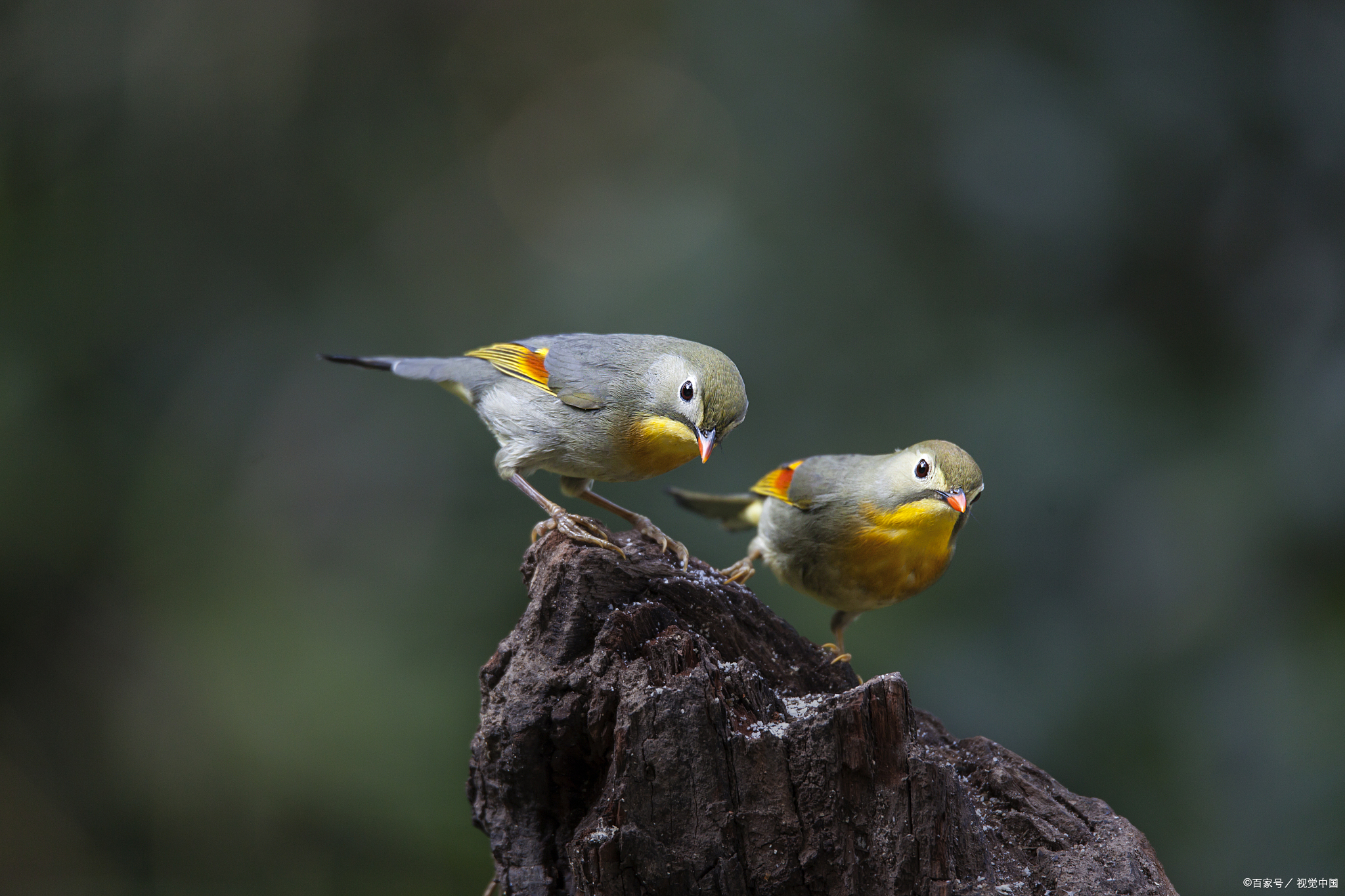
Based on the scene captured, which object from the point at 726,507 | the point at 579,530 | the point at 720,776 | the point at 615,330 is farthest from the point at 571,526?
the point at 615,330

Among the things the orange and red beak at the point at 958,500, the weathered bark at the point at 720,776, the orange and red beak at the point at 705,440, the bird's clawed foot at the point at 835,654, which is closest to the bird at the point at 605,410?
the orange and red beak at the point at 705,440

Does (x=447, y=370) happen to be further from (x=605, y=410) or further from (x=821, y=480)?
(x=821, y=480)

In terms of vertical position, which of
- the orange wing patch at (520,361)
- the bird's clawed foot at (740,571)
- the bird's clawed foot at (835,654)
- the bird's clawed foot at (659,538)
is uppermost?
the orange wing patch at (520,361)

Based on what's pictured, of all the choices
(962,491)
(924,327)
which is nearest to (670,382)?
(962,491)

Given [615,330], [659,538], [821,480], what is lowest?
[659,538]

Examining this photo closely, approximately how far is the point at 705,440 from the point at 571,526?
0.54m

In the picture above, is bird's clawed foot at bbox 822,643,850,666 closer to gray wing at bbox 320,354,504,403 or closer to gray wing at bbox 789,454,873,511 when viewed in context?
gray wing at bbox 789,454,873,511

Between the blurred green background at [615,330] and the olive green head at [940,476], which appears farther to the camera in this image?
the blurred green background at [615,330]

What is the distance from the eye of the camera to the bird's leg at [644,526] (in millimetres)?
3359

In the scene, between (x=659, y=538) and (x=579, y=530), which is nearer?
(x=579, y=530)

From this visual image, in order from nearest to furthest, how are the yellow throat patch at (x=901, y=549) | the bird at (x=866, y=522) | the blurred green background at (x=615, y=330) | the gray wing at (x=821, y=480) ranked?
the bird at (x=866, y=522), the yellow throat patch at (x=901, y=549), the gray wing at (x=821, y=480), the blurred green background at (x=615, y=330)

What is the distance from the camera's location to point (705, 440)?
2938 millimetres

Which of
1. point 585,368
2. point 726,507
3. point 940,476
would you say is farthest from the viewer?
point 726,507

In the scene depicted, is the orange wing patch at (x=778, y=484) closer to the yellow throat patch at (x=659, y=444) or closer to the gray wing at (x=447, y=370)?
the yellow throat patch at (x=659, y=444)
